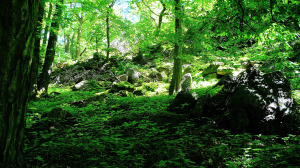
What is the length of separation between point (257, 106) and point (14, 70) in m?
4.07

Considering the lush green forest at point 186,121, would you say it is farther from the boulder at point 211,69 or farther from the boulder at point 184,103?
the boulder at point 211,69

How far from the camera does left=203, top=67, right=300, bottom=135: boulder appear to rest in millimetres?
3350

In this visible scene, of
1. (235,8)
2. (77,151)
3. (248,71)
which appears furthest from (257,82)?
(77,151)

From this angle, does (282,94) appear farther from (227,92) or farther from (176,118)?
(176,118)

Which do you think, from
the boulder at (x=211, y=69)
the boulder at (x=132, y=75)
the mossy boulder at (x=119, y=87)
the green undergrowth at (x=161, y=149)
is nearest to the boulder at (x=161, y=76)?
the boulder at (x=132, y=75)

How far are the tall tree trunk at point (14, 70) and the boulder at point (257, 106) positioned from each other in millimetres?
3414

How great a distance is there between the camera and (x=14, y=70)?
1.46 m

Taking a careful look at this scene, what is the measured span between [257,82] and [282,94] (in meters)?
0.59

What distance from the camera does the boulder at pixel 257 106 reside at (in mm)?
3350

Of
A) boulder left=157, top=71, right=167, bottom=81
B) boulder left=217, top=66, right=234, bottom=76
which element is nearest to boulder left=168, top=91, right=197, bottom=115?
boulder left=217, top=66, right=234, bottom=76

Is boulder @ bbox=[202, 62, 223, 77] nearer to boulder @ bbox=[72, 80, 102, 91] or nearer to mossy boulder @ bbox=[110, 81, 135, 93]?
mossy boulder @ bbox=[110, 81, 135, 93]

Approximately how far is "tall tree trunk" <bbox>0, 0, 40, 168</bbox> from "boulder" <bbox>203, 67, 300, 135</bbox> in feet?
11.2

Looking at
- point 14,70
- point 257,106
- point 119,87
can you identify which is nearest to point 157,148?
point 14,70

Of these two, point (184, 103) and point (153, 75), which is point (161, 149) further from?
point (153, 75)
